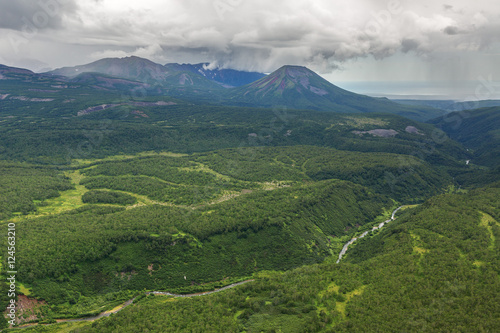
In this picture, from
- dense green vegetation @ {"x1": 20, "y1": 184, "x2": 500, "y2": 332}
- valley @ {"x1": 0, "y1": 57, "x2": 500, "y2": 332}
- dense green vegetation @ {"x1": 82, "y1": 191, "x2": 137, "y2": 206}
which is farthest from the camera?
dense green vegetation @ {"x1": 82, "y1": 191, "x2": 137, "y2": 206}

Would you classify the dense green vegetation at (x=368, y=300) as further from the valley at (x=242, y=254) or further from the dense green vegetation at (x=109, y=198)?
the dense green vegetation at (x=109, y=198)

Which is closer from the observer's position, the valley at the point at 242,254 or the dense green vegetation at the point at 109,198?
the valley at the point at 242,254

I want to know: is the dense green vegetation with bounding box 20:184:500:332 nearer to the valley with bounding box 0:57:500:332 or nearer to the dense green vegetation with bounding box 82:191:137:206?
the valley with bounding box 0:57:500:332

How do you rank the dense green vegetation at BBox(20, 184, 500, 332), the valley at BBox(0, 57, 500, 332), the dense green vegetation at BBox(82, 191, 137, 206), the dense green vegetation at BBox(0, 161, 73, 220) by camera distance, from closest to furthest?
1. the dense green vegetation at BBox(20, 184, 500, 332)
2. the valley at BBox(0, 57, 500, 332)
3. the dense green vegetation at BBox(0, 161, 73, 220)
4. the dense green vegetation at BBox(82, 191, 137, 206)

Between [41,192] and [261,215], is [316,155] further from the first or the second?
[41,192]

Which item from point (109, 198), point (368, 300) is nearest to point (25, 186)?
point (109, 198)

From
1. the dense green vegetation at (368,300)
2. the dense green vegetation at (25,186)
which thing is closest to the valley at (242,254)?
the dense green vegetation at (368,300)

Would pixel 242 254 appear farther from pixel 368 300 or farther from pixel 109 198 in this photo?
pixel 109 198

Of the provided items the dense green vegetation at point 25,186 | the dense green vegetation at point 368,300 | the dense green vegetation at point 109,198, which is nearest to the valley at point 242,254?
the dense green vegetation at point 368,300

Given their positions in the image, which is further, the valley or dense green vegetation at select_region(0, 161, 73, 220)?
dense green vegetation at select_region(0, 161, 73, 220)

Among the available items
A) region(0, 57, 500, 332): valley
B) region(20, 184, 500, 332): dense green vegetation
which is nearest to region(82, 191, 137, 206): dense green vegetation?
region(0, 57, 500, 332): valley

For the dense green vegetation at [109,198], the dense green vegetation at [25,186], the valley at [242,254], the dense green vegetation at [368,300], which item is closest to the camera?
the dense green vegetation at [368,300]

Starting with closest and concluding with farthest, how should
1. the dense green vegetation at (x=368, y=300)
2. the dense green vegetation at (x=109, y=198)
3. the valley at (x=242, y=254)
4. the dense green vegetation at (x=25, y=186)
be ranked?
the dense green vegetation at (x=368, y=300), the valley at (x=242, y=254), the dense green vegetation at (x=25, y=186), the dense green vegetation at (x=109, y=198)
